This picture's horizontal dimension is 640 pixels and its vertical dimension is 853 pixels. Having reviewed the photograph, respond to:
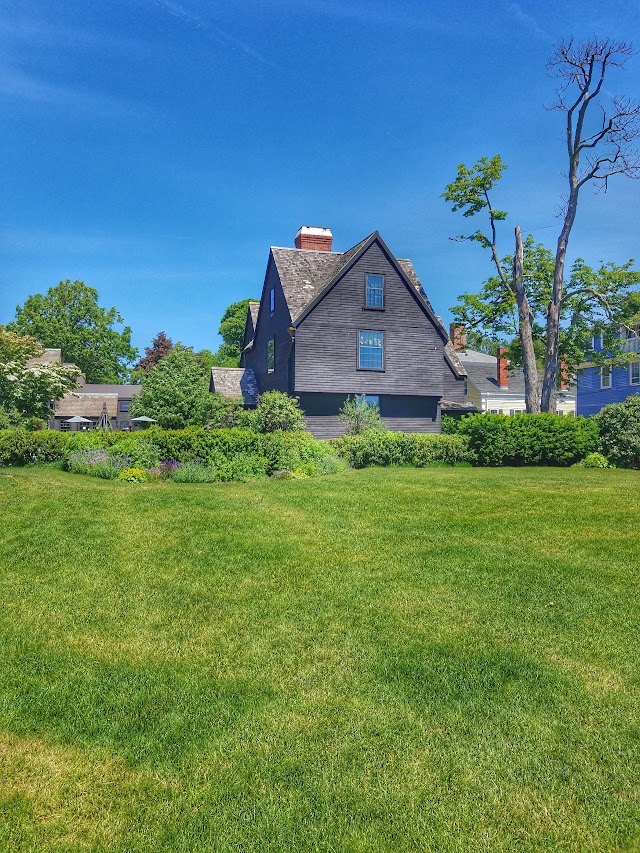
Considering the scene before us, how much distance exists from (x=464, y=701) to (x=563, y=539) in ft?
16.9

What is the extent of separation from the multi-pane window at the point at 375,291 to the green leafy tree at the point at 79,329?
52157 millimetres

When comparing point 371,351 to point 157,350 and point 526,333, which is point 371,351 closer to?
point 526,333

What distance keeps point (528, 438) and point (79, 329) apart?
65522 mm

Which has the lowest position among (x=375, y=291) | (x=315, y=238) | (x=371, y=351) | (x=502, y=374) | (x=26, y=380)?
(x=26, y=380)

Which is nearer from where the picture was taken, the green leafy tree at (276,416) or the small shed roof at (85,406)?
the green leafy tree at (276,416)

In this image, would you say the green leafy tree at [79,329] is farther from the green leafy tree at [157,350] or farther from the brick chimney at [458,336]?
the brick chimney at [458,336]

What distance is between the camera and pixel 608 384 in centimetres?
3828

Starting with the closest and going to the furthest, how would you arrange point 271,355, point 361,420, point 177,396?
point 361,420 → point 177,396 → point 271,355

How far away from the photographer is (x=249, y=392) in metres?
35.3

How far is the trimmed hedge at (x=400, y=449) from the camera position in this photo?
19.3m

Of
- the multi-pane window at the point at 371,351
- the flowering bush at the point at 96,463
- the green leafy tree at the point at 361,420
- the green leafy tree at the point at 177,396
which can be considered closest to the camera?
the flowering bush at the point at 96,463

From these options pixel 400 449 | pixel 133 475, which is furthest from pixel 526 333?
pixel 133 475

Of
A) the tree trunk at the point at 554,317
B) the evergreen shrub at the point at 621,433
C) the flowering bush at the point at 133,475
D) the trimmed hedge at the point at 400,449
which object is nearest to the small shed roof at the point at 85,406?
the tree trunk at the point at 554,317

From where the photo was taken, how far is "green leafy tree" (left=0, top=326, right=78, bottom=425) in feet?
93.7
